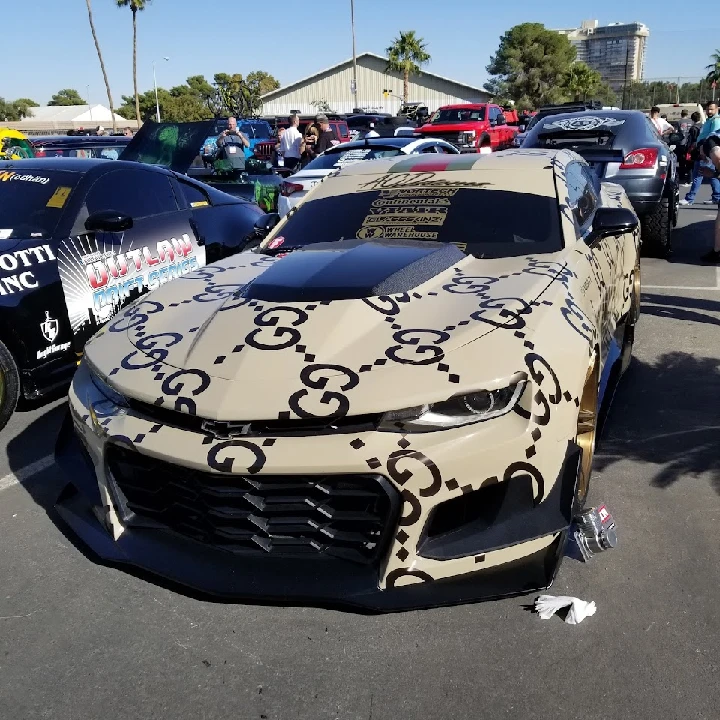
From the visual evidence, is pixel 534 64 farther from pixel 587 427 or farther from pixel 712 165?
pixel 587 427

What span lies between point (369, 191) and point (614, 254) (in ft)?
4.77

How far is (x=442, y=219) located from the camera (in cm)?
373

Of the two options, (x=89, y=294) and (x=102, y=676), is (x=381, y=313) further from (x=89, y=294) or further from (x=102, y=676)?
(x=89, y=294)

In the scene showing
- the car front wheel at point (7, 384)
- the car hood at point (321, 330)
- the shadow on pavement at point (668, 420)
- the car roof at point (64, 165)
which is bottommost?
the shadow on pavement at point (668, 420)

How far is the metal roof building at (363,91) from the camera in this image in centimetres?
6612

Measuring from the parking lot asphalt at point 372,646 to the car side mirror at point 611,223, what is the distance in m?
1.32

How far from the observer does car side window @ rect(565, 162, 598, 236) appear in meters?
3.80

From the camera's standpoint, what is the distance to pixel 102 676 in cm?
235

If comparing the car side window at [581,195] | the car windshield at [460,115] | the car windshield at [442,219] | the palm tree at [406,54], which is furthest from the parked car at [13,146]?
the palm tree at [406,54]

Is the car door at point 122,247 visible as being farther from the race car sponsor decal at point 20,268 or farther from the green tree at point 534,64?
the green tree at point 534,64

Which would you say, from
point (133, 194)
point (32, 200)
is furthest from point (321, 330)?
point (133, 194)

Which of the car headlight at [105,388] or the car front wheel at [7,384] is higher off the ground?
the car headlight at [105,388]

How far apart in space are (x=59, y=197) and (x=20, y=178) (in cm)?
43

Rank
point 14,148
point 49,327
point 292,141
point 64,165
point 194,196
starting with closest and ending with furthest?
point 49,327, point 64,165, point 194,196, point 14,148, point 292,141
